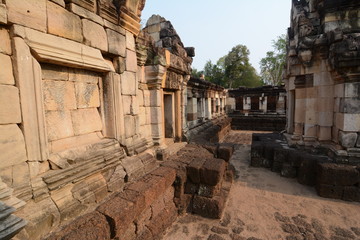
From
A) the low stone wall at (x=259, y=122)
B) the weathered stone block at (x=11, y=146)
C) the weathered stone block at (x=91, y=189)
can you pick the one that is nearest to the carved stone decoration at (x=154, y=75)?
the weathered stone block at (x=91, y=189)

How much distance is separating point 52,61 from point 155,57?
2191 millimetres

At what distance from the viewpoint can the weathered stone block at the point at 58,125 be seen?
2.25 metres

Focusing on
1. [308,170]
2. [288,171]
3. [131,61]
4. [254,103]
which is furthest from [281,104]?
[131,61]

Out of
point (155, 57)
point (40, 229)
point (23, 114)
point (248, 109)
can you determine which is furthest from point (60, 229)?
point (248, 109)

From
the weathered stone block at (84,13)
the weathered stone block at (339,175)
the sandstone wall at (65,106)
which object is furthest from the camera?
the weathered stone block at (339,175)

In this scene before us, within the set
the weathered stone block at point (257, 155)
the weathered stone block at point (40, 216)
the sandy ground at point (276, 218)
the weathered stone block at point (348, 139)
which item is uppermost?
the weathered stone block at point (348, 139)

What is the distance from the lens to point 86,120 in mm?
2727

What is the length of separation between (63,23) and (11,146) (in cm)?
152

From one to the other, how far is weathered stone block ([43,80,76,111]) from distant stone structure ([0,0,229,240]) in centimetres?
1

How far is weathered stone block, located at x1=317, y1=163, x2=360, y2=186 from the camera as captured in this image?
392 centimetres

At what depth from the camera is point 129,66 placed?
3.36 metres

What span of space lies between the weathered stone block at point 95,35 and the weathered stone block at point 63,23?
86 mm

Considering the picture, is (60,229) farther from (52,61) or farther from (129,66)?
(129,66)

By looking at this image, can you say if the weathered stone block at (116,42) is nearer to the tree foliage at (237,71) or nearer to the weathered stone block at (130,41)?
the weathered stone block at (130,41)
